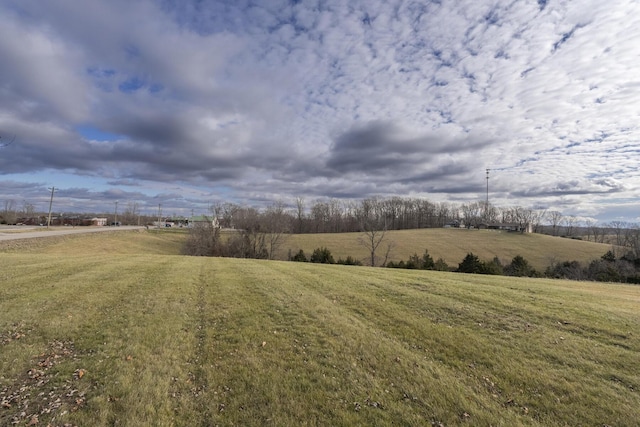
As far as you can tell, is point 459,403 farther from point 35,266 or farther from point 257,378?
point 35,266

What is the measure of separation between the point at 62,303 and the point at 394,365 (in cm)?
947

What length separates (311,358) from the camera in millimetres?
6250

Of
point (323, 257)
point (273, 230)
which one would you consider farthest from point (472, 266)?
point (273, 230)

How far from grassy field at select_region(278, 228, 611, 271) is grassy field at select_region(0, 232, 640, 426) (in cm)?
4049

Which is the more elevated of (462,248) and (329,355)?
(462,248)

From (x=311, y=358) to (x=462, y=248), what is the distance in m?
65.6

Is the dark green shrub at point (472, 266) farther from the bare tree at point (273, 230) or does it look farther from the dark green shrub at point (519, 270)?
the bare tree at point (273, 230)

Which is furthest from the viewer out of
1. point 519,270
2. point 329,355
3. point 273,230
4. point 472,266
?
point 273,230

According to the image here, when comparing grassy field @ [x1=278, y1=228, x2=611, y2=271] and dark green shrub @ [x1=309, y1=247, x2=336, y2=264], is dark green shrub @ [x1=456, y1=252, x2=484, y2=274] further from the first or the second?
grassy field @ [x1=278, y1=228, x2=611, y2=271]

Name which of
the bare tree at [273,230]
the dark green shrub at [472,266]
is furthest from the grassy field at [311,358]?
the bare tree at [273,230]

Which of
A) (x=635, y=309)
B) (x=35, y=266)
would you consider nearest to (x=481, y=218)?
(x=635, y=309)

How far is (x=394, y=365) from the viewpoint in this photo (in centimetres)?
596

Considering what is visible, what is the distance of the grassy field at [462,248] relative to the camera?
5628 centimetres

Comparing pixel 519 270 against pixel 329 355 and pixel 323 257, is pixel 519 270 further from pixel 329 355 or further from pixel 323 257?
pixel 329 355
